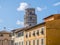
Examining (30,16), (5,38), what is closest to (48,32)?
(5,38)

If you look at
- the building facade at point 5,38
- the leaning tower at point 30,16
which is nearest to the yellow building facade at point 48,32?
the building facade at point 5,38

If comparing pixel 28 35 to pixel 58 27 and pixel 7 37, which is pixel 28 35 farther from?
pixel 7 37

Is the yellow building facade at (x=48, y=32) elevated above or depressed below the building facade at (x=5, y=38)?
above

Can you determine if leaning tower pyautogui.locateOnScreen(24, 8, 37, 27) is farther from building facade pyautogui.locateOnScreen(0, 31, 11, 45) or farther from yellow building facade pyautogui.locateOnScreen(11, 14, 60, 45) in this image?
yellow building facade pyautogui.locateOnScreen(11, 14, 60, 45)

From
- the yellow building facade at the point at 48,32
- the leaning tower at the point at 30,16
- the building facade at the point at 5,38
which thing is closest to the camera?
A: the yellow building facade at the point at 48,32

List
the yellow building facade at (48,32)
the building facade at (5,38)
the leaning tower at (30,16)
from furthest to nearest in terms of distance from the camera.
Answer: the leaning tower at (30,16)
the building facade at (5,38)
the yellow building facade at (48,32)

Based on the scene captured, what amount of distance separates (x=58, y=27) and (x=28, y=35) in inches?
539

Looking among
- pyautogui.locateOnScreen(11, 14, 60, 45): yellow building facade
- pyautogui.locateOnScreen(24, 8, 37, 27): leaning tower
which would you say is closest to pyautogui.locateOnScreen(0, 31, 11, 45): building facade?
pyautogui.locateOnScreen(24, 8, 37, 27): leaning tower

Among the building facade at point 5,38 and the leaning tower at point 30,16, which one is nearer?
the building facade at point 5,38

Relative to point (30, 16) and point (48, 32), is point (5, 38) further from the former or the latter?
point (48, 32)

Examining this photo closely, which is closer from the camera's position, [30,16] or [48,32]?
[48,32]

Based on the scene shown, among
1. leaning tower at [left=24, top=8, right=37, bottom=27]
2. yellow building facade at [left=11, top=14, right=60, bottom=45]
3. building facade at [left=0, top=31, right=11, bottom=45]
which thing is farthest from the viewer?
leaning tower at [left=24, top=8, right=37, bottom=27]

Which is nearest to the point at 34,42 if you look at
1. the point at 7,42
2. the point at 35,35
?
the point at 35,35

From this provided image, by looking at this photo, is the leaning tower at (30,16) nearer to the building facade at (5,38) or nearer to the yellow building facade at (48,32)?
the building facade at (5,38)
